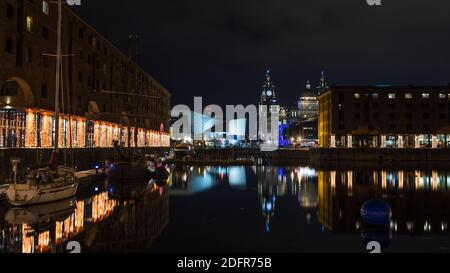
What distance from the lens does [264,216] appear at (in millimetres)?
29312

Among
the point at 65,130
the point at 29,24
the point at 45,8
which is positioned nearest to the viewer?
the point at 29,24

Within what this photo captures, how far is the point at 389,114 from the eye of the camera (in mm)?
119750

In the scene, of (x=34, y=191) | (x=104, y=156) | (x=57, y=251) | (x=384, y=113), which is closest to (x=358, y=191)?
(x=34, y=191)

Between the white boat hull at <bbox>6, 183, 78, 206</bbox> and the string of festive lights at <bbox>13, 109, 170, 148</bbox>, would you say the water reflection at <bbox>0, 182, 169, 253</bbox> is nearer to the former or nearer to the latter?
the white boat hull at <bbox>6, 183, 78, 206</bbox>

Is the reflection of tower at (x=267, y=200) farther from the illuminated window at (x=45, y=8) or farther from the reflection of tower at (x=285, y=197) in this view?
the illuminated window at (x=45, y=8)

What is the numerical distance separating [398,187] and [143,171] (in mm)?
27503

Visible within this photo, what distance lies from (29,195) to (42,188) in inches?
40.5

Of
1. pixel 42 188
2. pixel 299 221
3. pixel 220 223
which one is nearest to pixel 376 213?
pixel 299 221

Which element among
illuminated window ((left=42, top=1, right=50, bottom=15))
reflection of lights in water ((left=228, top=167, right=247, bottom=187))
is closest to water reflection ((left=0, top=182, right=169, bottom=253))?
reflection of lights in water ((left=228, top=167, right=247, bottom=187))

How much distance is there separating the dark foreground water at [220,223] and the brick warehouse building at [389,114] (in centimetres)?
7952

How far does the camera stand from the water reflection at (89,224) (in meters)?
19.1

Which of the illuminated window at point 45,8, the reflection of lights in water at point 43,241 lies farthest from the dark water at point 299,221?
the illuminated window at point 45,8

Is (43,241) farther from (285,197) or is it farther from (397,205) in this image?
(397,205)

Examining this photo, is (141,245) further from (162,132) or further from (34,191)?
(162,132)
